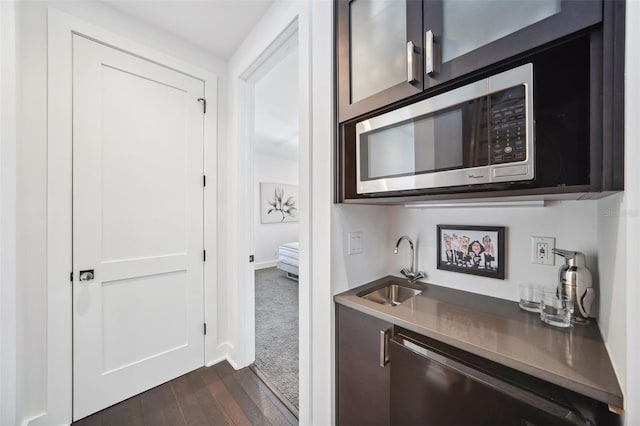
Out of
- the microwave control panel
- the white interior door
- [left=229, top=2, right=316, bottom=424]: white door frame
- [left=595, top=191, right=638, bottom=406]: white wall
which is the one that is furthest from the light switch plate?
the white interior door

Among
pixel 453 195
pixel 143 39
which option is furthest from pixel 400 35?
pixel 143 39

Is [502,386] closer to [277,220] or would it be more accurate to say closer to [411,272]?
[411,272]

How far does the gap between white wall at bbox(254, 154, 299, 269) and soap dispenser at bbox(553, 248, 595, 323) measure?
5209 mm

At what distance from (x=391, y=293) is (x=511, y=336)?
0.65 meters

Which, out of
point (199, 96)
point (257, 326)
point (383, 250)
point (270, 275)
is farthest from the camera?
point (270, 275)

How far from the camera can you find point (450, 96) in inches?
32.7

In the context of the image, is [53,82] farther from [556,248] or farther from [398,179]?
[556,248]

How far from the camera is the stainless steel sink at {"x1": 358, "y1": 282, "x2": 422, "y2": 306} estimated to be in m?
1.33

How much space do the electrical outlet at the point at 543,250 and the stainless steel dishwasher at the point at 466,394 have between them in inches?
21.5

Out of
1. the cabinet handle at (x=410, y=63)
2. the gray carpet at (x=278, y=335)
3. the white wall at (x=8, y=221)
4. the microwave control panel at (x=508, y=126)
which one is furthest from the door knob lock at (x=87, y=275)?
the microwave control panel at (x=508, y=126)

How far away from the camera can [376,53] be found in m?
1.07

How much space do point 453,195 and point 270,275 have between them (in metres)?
4.69

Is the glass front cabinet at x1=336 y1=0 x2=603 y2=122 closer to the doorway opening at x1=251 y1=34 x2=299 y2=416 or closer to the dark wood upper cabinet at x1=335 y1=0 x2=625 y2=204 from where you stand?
the dark wood upper cabinet at x1=335 y1=0 x2=625 y2=204

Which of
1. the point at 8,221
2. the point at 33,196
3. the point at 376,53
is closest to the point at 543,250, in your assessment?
the point at 376,53
